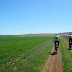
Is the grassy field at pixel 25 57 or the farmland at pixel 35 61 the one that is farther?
the grassy field at pixel 25 57

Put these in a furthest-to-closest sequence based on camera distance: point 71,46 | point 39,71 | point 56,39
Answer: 1. point 71,46
2. point 56,39
3. point 39,71

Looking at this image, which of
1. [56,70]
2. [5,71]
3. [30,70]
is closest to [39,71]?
[30,70]

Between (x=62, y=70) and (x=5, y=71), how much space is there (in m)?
3.96

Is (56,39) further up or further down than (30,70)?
further up

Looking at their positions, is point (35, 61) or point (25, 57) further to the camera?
point (25, 57)

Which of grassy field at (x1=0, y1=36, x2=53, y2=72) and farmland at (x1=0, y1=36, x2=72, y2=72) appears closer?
farmland at (x1=0, y1=36, x2=72, y2=72)

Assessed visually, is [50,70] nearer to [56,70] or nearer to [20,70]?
[56,70]

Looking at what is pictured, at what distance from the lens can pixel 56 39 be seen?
14.5m

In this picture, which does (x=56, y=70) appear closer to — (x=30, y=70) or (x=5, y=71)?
(x=30, y=70)

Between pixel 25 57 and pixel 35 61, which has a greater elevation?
pixel 35 61

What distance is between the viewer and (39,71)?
729 centimetres

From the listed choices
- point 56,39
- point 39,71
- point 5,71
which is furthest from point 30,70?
point 56,39

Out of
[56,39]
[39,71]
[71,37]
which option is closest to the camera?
[39,71]

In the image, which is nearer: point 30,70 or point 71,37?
point 30,70
